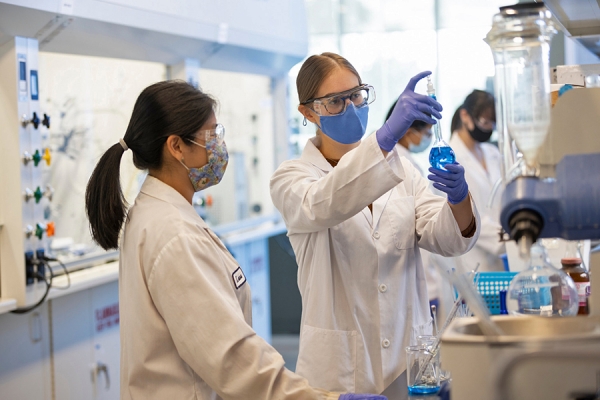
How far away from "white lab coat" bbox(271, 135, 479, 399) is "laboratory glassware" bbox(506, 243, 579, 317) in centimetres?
52

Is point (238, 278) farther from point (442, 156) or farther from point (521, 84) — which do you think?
point (521, 84)

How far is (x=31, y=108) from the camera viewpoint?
292 cm

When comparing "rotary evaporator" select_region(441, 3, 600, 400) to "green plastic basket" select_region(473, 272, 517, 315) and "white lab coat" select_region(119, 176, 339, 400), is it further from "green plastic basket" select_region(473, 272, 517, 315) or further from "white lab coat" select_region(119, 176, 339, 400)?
"green plastic basket" select_region(473, 272, 517, 315)

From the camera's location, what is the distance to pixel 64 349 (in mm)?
3129

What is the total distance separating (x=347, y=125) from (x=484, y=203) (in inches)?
84.0

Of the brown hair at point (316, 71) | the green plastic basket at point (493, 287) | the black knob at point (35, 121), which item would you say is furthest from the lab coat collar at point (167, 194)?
the black knob at point (35, 121)

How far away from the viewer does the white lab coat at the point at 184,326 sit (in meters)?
1.34

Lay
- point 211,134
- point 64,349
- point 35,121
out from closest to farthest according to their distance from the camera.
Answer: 1. point 211,134
2. point 35,121
3. point 64,349

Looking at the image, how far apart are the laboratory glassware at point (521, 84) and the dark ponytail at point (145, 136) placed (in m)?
0.74

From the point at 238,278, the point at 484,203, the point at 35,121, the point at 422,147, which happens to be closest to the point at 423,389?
the point at 238,278

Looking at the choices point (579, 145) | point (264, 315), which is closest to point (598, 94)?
point (579, 145)

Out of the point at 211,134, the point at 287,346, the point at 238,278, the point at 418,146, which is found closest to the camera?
the point at 238,278

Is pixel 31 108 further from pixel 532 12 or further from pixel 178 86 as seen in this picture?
pixel 532 12

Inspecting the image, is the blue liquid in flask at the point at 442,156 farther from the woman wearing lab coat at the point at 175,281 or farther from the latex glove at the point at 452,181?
the woman wearing lab coat at the point at 175,281
